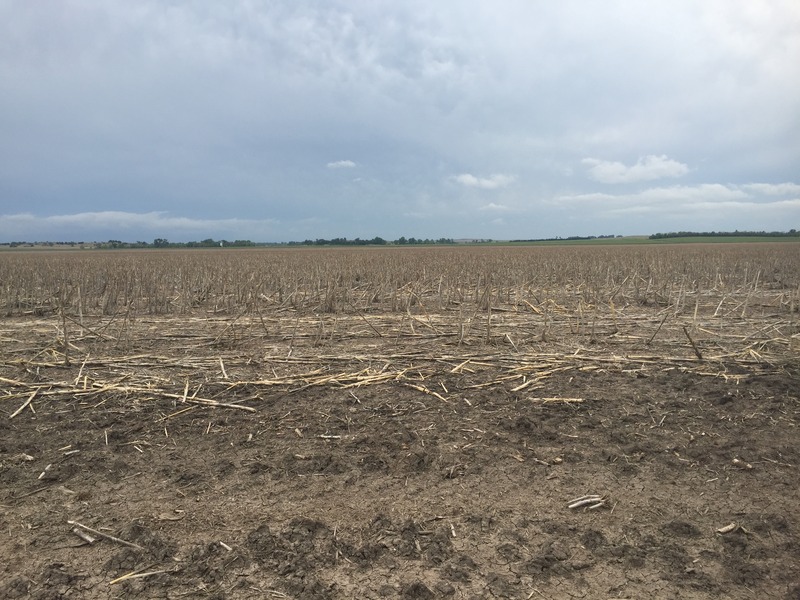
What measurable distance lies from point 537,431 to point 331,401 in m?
1.80

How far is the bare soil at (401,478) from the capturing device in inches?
98.2

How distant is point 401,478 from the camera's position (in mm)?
3350

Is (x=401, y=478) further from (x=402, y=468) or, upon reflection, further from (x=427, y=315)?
(x=427, y=315)

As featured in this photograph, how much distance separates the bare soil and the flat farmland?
0.6 inches

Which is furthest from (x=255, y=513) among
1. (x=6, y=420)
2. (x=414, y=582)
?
(x=6, y=420)

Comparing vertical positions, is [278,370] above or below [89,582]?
Result: above

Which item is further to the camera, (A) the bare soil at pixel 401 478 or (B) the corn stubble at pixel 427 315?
(B) the corn stubble at pixel 427 315

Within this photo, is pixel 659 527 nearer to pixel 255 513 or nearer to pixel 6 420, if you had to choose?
pixel 255 513

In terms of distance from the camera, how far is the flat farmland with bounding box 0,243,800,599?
2506 mm

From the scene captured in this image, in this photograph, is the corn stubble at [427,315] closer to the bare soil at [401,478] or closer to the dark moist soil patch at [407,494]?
the bare soil at [401,478]

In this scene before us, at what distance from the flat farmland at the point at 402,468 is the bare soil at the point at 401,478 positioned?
2 centimetres

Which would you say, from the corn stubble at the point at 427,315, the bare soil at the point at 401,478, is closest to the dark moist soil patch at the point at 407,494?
the bare soil at the point at 401,478

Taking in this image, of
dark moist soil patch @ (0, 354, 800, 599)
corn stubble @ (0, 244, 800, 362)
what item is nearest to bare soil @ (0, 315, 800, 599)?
dark moist soil patch @ (0, 354, 800, 599)

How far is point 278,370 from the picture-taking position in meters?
5.40
